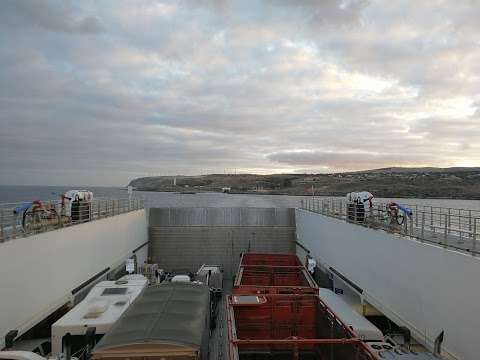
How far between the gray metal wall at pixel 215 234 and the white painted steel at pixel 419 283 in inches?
356

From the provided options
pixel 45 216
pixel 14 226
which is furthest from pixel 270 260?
pixel 14 226

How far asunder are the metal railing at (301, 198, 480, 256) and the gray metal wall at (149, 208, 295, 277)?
13.1 ft

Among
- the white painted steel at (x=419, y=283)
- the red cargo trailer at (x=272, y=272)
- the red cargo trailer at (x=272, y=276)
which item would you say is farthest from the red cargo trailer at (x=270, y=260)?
the white painted steel at (x=419, y=283)

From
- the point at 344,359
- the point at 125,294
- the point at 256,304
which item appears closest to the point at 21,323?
the point at 125,294

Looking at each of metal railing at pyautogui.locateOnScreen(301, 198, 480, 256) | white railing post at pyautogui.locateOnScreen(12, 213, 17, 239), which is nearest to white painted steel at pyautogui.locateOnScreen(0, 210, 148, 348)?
white railing post at pyautogui.locateOnScreen(12, 213, 17, 239)

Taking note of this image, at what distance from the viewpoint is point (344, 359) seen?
25.2 feet

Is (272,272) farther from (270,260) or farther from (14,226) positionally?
(14,226)

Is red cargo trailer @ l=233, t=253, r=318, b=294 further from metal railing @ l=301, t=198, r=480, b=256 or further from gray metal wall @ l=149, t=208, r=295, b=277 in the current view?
gray metal wall @ l=149, t=208, r=295, b=277

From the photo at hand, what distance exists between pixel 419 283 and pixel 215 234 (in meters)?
15.4

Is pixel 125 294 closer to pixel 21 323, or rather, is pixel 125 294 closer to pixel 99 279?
pixel 21 323

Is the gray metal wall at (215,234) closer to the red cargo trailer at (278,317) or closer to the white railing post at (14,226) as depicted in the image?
the red cargo trailer at (278,317)

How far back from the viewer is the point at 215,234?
2380 centimetres

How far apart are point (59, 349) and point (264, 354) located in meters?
4.31

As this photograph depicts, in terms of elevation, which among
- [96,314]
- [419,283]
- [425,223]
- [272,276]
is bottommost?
[272,276]
